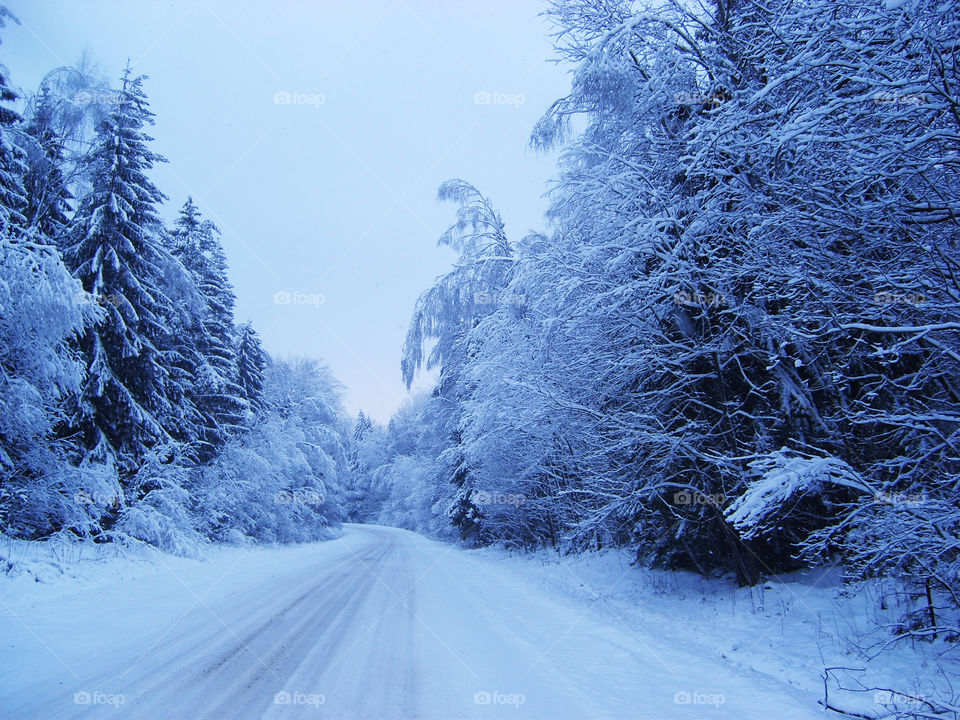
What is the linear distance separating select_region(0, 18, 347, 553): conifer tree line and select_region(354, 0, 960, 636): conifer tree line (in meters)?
8.76

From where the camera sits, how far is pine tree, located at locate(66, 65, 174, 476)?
518 inches

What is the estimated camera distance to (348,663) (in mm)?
5207

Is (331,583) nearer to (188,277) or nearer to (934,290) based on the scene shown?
(188,277)

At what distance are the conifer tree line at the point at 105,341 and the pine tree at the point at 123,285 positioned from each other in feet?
0.13

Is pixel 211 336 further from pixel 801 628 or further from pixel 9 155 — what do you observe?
pixel 801 628

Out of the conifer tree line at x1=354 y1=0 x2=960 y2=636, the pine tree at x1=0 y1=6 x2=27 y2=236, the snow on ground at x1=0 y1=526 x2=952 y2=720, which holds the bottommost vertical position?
the snow on ground at x1=0 y1=526 x2=952 y2=720

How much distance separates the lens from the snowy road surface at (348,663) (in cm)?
409

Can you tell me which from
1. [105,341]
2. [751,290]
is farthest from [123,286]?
[751,290]

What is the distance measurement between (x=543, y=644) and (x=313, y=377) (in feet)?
114

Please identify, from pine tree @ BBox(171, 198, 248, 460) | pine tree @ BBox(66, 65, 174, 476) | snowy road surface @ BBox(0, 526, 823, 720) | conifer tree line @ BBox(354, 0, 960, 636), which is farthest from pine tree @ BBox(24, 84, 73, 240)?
conifer tree line @ BBox(354, 0, 960, 636)

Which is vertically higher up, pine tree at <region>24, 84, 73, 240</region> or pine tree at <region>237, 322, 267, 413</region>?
pine tree at <region>24, 84, 73, 240</region>

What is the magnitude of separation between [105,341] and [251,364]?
1176 centimetres

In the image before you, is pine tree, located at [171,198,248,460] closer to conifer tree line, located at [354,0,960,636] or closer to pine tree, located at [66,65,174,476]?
pine tree, located at [66,65,174,476]

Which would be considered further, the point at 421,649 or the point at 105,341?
the point at 105,341
